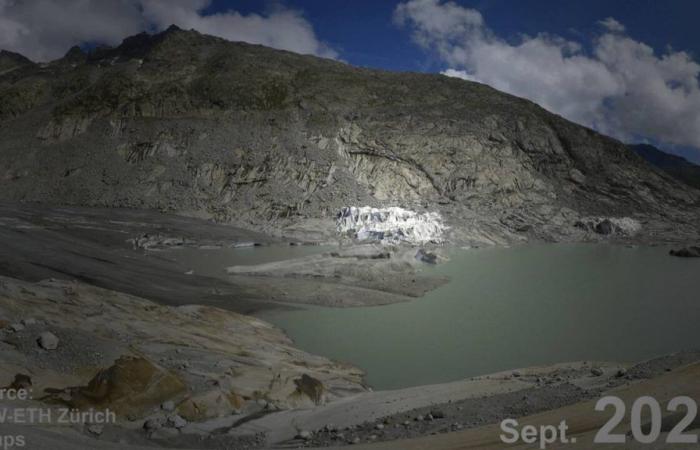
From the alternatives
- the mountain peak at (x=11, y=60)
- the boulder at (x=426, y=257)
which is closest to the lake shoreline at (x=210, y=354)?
the boulder at (x=426, y=257)

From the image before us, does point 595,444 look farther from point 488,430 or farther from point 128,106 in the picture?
point 128,106

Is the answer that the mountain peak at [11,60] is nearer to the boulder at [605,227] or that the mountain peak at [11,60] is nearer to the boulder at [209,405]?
the boulder at [605,227]

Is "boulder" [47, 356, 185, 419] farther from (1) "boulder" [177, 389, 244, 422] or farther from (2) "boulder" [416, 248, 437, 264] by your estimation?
(2) "boulder" [416, 248, 437, 264]

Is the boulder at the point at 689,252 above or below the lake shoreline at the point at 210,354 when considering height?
above

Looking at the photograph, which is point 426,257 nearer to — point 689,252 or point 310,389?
point 689,252

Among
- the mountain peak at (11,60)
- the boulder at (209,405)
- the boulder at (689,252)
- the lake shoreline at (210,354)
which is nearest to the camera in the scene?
the lake shoreline at (210,354)

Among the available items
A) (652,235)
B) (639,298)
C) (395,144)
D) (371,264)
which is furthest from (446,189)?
(639,298)
